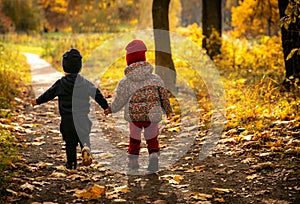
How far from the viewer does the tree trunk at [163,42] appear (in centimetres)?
1010

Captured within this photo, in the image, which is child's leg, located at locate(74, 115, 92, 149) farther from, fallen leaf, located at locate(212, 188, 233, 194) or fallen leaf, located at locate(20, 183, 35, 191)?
fallen leaf, located at locate(212, 188, 233, 194)

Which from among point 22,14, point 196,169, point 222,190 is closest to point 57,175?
point 196,169

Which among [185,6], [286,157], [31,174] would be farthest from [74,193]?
Answer: [185,6]

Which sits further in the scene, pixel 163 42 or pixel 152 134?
pixel 163 42

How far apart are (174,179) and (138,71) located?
1449 mm

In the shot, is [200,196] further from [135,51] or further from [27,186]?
[135,51]

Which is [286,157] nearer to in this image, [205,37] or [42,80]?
[205,37]

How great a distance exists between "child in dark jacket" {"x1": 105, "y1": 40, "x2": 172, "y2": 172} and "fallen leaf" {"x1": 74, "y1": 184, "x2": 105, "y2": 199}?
992 mm

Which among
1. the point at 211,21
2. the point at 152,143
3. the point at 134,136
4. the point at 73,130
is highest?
the point at 211,21

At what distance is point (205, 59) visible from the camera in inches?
536

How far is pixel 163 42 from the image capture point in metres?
10.3

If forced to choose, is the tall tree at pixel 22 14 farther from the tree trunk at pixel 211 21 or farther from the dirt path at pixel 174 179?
the dirt path at pixel 174 179

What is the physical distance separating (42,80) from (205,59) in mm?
5668

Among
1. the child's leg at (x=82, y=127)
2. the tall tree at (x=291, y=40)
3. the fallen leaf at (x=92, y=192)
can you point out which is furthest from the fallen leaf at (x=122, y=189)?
the tall tree at (x=291, y=40)
